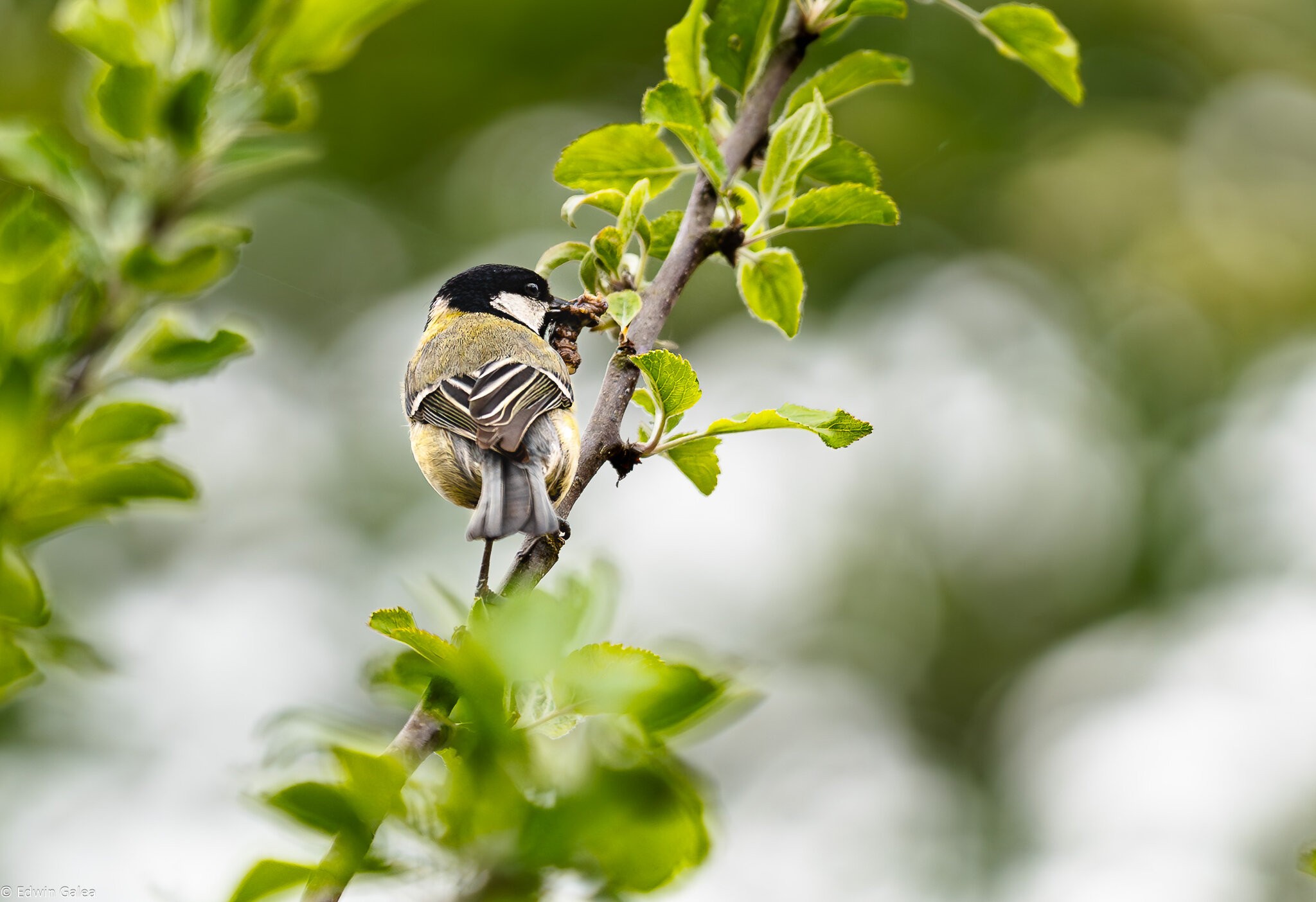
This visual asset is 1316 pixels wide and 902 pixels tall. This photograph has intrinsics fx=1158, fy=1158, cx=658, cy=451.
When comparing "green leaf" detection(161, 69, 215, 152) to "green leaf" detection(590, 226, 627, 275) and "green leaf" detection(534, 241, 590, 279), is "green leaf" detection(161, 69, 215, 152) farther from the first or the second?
"green leaf" detection(534, 241, 590, 279)

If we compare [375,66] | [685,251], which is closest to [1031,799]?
[375,66]

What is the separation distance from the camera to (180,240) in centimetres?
144

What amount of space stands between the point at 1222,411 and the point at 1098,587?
2.33 meters

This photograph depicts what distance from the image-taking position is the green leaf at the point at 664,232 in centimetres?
198

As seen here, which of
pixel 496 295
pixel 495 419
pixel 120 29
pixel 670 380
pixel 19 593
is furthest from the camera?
pixel 496 295

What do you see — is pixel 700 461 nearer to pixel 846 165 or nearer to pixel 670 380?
pixel 670 380

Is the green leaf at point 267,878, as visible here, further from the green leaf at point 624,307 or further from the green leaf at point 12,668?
the green leaf at point 624,307

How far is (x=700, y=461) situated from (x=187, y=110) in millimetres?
906

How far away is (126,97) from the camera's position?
1371 mm

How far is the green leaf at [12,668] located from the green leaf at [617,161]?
1.22m

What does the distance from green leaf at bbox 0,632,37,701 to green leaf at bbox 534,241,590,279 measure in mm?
1188

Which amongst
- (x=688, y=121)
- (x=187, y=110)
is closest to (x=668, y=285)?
(x=688, y=121)

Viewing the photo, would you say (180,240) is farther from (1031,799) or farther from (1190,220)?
(1031,799)

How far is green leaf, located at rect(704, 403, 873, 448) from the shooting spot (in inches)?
66.3
